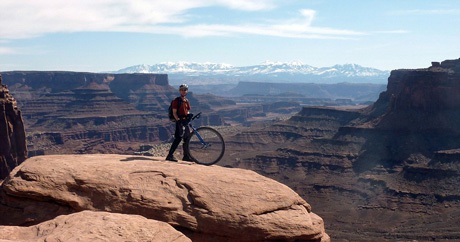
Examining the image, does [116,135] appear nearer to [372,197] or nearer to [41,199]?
[372,197]

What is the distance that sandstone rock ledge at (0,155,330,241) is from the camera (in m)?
16.9

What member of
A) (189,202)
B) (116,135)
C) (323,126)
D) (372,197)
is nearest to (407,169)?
(372,197)

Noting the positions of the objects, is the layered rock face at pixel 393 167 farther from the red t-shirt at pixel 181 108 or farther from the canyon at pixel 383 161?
the red t-shirt at pixel 181 108

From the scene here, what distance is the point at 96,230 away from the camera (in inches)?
516

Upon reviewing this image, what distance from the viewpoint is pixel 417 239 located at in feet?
238

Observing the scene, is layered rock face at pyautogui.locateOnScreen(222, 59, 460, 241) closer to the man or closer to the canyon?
the canyon

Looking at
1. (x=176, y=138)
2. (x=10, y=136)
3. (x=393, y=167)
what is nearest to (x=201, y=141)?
(x=176, y=138)

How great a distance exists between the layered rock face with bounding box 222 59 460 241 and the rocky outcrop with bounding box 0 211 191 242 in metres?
62.1

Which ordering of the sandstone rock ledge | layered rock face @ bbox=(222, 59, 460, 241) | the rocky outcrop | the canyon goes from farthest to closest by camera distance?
the canyon, layered rock face @ bbox=(222, 59, 460, 241), the sandstone rock ledge, the rocky outcrop

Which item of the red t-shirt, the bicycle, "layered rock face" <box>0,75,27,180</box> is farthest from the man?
"layered rock face" <box>0,75,27,180</box>

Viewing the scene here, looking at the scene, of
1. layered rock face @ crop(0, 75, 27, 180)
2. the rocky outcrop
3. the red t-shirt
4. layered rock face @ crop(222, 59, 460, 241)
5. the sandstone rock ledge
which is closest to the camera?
the rocky outcrop

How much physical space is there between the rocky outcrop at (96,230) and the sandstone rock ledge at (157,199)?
2674 millimetres

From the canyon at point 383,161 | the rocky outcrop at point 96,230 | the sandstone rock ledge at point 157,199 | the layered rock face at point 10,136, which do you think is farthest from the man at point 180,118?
the canyon at point 383,161

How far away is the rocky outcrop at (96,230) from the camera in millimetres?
12914
